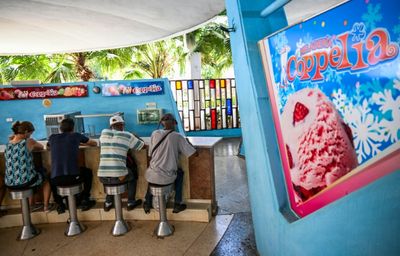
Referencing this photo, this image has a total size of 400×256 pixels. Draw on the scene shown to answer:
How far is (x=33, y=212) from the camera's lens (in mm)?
4289

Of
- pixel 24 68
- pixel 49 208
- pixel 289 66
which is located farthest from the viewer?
pixel 24 68

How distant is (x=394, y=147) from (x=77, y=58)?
12342mm

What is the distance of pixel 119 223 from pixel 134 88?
3684 millimetres

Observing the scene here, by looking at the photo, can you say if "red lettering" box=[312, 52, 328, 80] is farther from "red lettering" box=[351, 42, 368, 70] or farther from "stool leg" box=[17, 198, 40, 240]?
"stool leg" box=[17, 198, 40, 240]

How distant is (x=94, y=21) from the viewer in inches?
246

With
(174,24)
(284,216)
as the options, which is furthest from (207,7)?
(284,216)

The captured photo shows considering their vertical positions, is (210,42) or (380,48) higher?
(210,42)

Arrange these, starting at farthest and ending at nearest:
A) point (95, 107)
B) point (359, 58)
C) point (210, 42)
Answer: point (210, 42) → point (95, 107) → point (359, 58)

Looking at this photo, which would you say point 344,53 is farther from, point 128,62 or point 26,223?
point 128,62

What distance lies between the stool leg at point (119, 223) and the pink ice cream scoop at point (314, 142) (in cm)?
246

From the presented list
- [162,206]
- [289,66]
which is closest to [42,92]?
[162,206]

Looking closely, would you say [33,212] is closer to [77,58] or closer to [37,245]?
[37,245]

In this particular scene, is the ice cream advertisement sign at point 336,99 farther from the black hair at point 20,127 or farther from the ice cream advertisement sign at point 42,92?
the ice cream advertisement sign at point 42,92

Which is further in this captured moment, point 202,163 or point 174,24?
point 174,24
